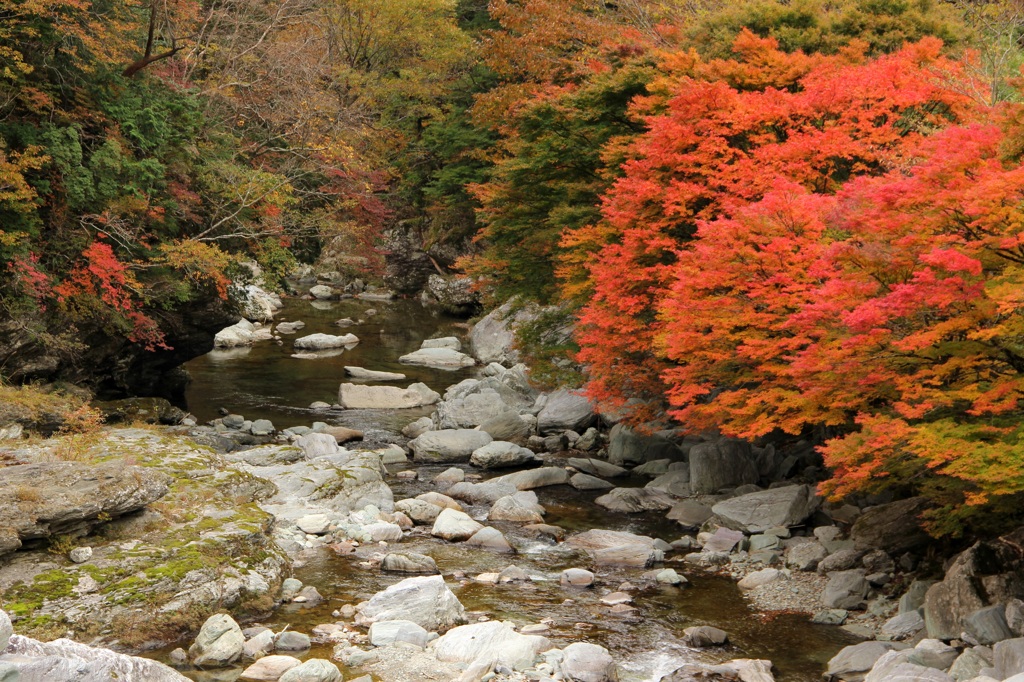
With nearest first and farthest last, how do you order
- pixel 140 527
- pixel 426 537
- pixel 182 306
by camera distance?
pixel 140 527 → pixel 426 537 → pixel 182 306

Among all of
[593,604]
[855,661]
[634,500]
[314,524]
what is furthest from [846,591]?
[314,524]

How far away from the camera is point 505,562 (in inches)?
496

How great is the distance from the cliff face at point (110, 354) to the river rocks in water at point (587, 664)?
11730 mm

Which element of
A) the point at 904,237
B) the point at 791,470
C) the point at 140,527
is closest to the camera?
the point at 904,237

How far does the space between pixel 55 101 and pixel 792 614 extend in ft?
52.2

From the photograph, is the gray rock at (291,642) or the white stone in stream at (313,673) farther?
the gray rock at (291,642)

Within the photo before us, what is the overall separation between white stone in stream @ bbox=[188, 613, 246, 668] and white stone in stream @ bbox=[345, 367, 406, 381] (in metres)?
17.6

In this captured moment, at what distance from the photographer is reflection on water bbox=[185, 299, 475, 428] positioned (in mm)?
23312

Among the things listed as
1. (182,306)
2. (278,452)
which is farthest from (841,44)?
(182,306)

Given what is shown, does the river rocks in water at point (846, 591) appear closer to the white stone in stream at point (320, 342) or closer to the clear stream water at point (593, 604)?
the clear stream water at point (593, 604)

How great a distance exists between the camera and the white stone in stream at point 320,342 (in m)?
31.2

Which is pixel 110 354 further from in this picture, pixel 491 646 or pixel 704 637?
pixel 704 637

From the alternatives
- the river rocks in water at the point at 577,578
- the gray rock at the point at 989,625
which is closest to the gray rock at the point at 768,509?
the river rocks in water at the point at 577,578

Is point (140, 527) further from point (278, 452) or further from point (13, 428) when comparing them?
point (278, 452)
